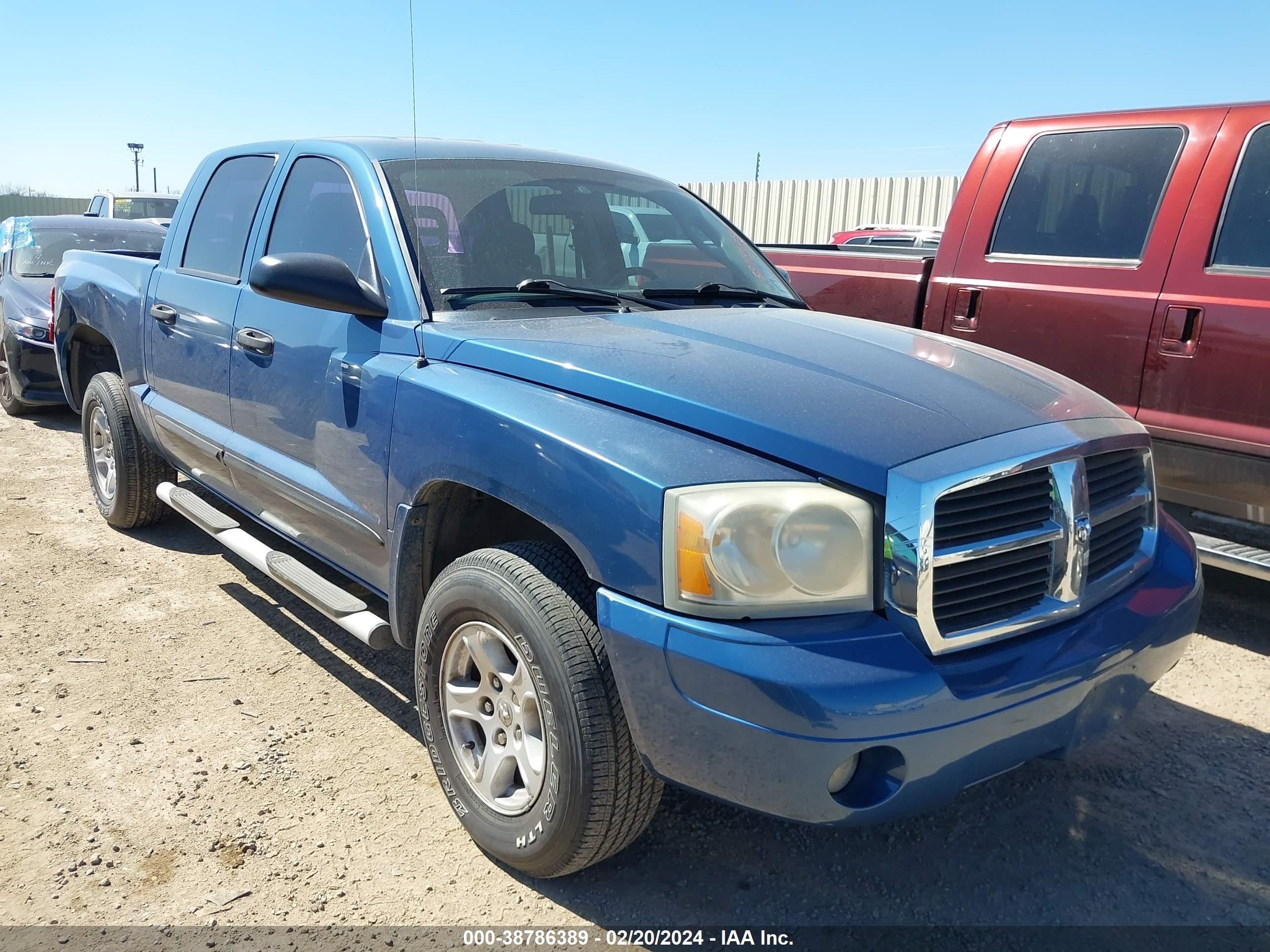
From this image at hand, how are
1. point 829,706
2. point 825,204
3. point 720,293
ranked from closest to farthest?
1. point 829,706
2. point 720,293
3. point 825,204

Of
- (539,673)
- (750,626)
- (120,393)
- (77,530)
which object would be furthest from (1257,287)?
(77,530)

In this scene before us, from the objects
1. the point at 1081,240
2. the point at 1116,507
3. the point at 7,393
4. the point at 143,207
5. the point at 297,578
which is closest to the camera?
the point at 1116,507

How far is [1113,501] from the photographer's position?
247 centimetres

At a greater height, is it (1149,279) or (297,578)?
(1149,279)

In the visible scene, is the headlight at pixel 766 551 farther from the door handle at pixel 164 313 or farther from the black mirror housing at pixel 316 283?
the door handle at pixel 164 313

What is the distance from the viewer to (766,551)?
198 cm

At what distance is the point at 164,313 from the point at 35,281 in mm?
5218

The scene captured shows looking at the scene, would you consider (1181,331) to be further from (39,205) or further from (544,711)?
(39,205)

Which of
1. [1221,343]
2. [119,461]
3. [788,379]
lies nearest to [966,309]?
[1221,343]

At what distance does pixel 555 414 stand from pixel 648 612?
0.54 meters

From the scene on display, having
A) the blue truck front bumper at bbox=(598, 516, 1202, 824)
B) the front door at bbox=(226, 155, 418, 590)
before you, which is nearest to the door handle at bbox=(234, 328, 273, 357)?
the front door at bbox=(226, 155, 418, 590)

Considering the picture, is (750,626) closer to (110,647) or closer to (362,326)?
(362,326)

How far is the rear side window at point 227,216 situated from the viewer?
12.6 feet

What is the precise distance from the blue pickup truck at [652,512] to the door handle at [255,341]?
1cm
